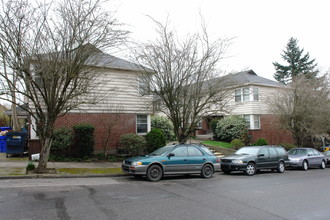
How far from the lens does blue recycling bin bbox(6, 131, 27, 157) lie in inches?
594

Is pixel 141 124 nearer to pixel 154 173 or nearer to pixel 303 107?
pixel 154 173

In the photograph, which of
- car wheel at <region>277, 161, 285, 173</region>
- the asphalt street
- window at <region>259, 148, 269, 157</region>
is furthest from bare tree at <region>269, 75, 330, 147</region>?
the asphalt street

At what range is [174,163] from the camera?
1116 cm

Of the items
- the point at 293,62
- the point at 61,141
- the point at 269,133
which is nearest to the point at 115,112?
the point at 61,141

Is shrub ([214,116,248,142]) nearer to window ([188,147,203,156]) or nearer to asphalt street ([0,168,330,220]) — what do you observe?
window ([188,147,203,156])

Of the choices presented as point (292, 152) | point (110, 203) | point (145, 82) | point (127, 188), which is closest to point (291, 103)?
point (292, 152)

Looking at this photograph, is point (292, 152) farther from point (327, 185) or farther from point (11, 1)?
point (11, 1)

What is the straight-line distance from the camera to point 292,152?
18.0 metres

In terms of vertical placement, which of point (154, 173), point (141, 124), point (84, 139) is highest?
point (141, 124)

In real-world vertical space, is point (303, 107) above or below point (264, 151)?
above

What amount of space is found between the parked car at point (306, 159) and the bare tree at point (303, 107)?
304 centimetres

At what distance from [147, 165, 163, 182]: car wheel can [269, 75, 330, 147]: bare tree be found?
14.2 metres

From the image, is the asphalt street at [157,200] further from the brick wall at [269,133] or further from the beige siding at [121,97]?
the brick wall at [269,133]

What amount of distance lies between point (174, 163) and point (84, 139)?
21.3 feet
